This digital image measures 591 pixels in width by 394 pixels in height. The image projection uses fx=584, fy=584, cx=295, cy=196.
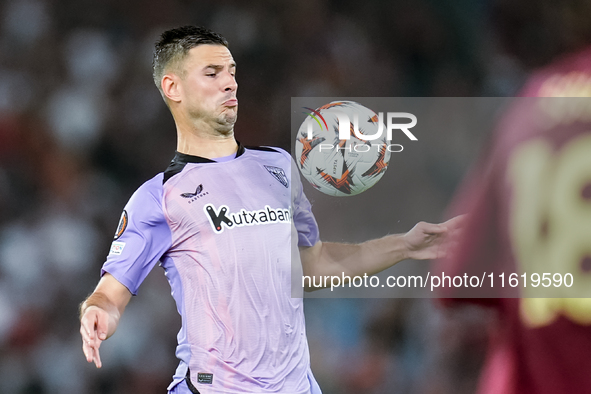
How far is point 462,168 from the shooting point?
296 cm

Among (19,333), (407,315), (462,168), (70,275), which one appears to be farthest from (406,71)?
(19,333)

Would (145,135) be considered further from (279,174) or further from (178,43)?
(279,174)

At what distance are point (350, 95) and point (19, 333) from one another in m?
2.55

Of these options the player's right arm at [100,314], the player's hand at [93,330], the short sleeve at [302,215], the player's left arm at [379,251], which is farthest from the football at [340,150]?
the player's hand at [93,330]

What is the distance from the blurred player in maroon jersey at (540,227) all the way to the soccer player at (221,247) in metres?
0.55

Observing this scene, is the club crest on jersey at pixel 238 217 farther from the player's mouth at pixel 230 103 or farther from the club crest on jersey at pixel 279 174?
the player's mouth at pixel 230 103

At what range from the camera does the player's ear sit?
96.6 inches

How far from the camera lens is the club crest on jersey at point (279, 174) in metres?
2.43

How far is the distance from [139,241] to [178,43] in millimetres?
851

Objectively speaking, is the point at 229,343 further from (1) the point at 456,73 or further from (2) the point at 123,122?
(1) the point at 456,73

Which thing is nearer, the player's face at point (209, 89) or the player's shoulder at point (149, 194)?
the player's shoulder at point (149, 194)

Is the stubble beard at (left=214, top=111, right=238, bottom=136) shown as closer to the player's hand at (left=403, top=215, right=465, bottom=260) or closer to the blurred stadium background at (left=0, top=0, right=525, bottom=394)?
the player's hand at (left=403, top=215, right=465, bottom=260)

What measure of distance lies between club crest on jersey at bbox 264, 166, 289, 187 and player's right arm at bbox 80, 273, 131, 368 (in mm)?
742

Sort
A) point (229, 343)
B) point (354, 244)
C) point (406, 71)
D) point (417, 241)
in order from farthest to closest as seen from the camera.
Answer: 1. point (406, 71)
2. point (354, 244)
3. point (417, 241)
4. point (229, 343)
